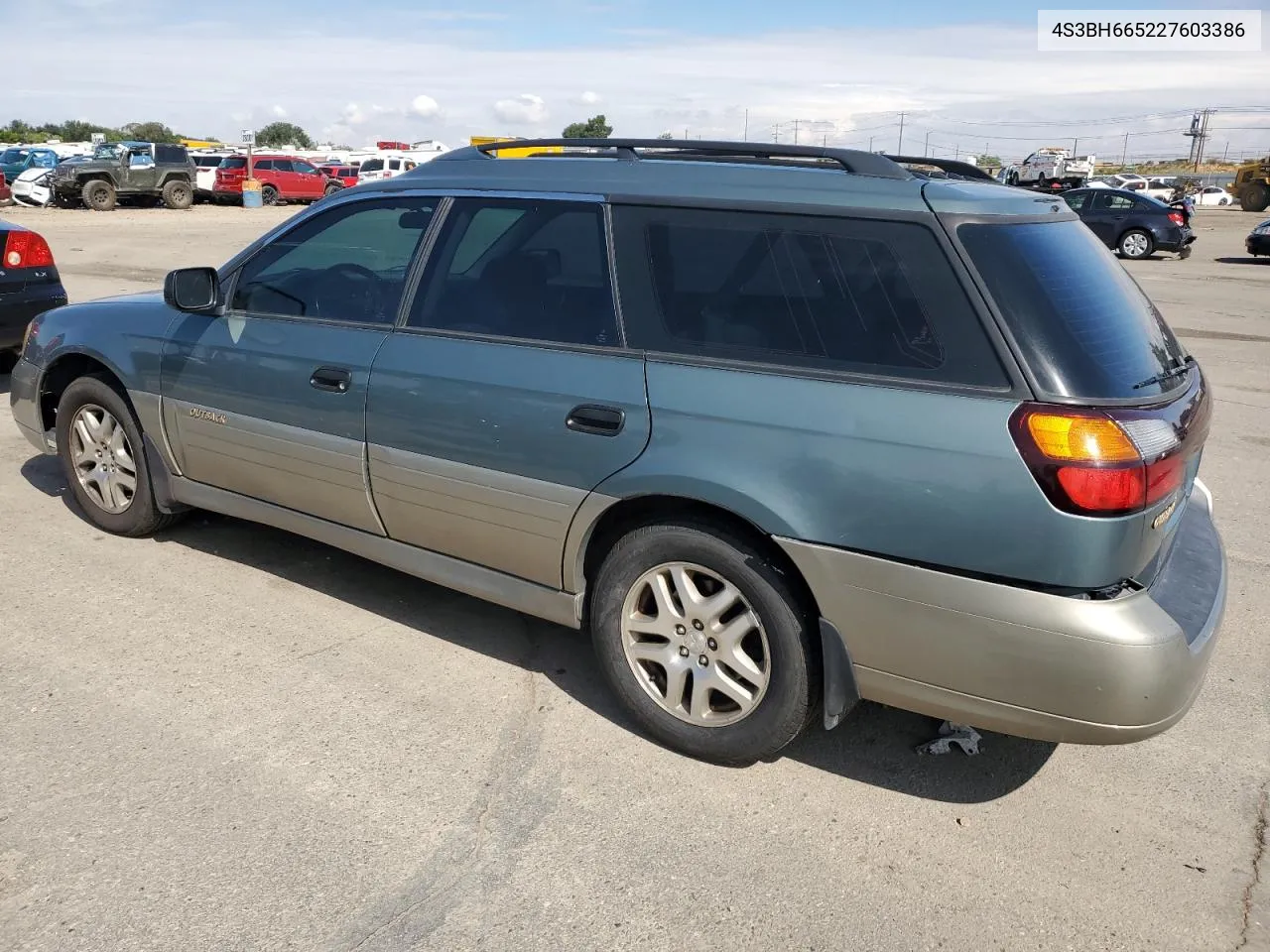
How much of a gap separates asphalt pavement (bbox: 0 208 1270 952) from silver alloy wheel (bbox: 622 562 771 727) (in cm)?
21

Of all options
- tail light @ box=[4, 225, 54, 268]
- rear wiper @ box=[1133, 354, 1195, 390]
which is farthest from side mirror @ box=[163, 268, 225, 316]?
tail light @ box=[4, 225, 54, 268]

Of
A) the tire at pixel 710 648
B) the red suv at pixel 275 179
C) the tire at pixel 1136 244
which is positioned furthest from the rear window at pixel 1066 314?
the red suv at pixel 275 179

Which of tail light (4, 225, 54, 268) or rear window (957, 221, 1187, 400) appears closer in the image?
rear window (957, 221, 1187, 400)

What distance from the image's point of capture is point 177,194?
3262 centimetres

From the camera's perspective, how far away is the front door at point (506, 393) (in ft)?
10.9

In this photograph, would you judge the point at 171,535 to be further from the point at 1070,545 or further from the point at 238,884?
the point at 1070,545

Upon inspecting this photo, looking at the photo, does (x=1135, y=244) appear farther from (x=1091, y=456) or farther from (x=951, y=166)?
(x=1091, y=456)

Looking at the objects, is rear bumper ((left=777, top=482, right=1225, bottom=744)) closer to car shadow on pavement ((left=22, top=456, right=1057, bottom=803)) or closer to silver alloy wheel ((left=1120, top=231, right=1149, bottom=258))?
car shadow on pavement ((left=22, top=456, right=1057, bottom=803))

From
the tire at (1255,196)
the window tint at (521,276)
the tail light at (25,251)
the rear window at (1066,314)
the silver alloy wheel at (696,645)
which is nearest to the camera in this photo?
the rear window at (1066,314)

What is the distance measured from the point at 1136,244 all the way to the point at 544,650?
75.3ft

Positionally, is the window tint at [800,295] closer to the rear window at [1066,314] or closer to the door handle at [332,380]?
the rear window at [1066,314]

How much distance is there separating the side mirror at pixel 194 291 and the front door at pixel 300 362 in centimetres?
7

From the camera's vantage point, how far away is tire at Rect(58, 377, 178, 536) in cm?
478

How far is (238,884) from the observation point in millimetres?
2707
